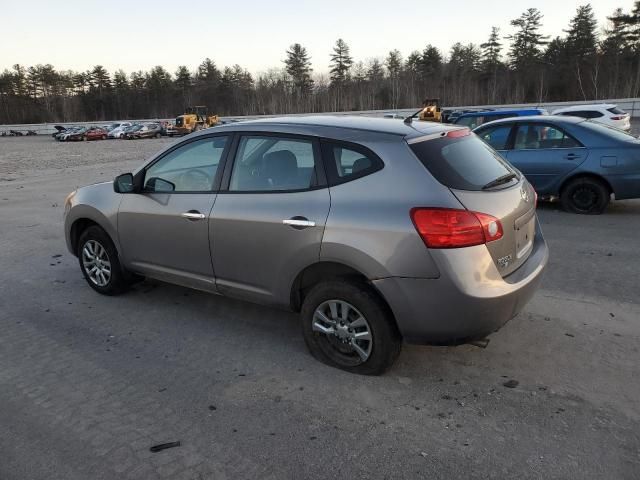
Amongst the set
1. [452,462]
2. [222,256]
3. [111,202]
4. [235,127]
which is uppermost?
[235,127]

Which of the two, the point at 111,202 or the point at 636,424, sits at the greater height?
the point at 111,202

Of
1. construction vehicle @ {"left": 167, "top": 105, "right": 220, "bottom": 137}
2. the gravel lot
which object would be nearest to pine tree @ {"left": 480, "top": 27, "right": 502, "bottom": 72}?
construction vehicle @ {"left": 167, "top": 105, "right": 220, "bottom": 137}

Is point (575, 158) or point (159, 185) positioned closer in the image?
point (159, 185)

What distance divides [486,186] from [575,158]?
5514 mm

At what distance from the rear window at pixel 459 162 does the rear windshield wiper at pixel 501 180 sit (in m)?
0.02

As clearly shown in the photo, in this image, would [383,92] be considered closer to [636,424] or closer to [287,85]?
[287,85]

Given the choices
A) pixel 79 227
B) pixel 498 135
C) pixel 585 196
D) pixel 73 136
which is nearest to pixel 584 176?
pixel 585 196

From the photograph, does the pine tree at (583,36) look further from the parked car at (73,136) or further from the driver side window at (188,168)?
the driver side window at (188,168)

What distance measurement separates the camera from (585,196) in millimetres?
8180

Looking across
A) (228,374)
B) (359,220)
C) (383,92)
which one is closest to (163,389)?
(228,374)

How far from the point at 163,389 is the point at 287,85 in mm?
88961

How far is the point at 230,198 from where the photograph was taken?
3.99 m

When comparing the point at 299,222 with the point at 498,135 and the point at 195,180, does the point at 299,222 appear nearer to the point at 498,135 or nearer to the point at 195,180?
the point at 195,180

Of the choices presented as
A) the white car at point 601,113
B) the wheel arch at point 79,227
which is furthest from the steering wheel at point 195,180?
the white car at point 601,113
